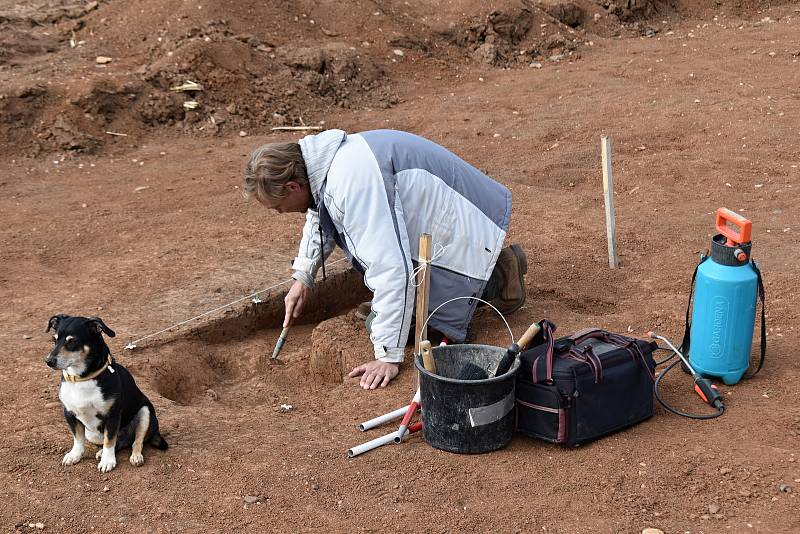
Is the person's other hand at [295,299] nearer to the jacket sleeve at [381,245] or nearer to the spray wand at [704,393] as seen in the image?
the jacket sleeve at [381,245]

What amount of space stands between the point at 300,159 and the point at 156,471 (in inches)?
66.6

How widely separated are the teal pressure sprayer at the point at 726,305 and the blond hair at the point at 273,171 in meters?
2.06

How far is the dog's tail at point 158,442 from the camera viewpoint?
403 cm

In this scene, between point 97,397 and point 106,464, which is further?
point 106,464

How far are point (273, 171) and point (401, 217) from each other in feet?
2.28

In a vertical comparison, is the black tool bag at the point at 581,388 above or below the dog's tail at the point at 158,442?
above

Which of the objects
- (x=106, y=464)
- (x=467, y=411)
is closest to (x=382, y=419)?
(x=467, y=411)

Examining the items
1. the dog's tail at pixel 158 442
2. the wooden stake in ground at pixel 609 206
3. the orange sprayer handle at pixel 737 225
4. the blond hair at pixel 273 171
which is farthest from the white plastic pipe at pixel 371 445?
the wooden stake in ground at pixel 609 206

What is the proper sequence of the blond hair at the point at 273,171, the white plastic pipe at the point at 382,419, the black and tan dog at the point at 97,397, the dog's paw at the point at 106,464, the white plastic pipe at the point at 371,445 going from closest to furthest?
the black and tan dog at the point at 97,397 → the dog's paw at the point at 106,464 → the white plastic pipe at the point at 371,445 → the white plastic pipe at the point at 382,419 → the blond hair at the point at 273,171

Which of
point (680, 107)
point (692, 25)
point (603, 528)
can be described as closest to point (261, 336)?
point (603, 528)

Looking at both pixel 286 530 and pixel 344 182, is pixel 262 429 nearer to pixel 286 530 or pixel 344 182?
pixel 286 530

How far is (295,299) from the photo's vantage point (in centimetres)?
534

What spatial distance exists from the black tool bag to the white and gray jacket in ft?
2.82

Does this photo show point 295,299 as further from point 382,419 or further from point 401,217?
point 382,419
